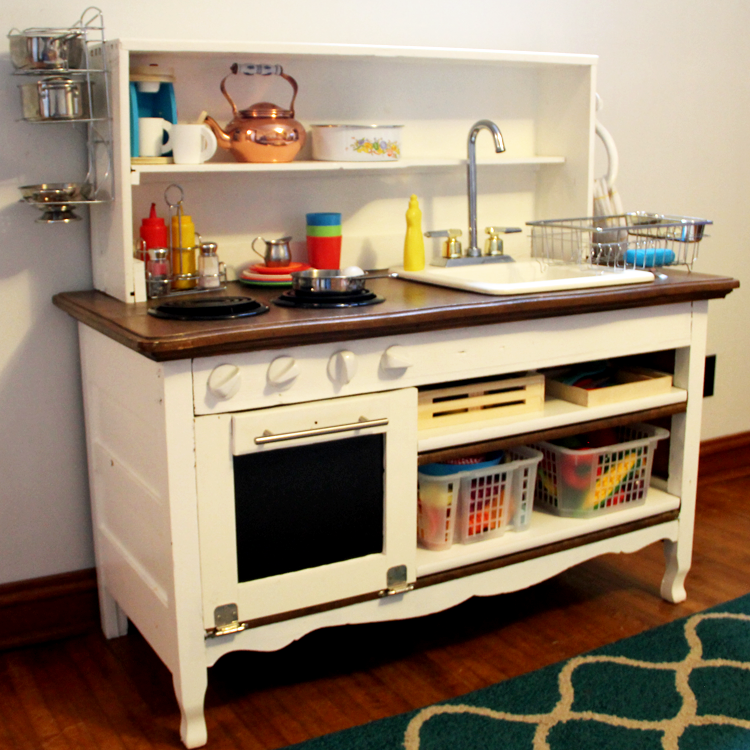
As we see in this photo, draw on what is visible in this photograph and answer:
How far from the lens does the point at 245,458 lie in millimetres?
1670

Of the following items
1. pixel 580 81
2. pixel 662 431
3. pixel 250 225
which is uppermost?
pixel 580 81

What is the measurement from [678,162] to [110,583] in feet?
6.68

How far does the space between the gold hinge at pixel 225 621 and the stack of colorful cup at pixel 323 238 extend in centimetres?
84

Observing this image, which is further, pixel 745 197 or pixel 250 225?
pixel 745 197

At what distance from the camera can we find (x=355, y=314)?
1707 mm

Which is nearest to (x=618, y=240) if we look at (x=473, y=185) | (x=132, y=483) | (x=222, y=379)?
(x=473, y=185)

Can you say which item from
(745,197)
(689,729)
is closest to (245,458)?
(689,729)

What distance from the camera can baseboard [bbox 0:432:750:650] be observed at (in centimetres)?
211

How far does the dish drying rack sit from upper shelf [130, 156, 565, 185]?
0.09m

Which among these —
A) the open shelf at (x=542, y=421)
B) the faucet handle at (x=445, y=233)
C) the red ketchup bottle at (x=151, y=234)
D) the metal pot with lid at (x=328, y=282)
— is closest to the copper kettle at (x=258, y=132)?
the red ketchup bottle at (x=151, y=234)

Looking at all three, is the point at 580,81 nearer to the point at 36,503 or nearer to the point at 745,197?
the point at 745,197

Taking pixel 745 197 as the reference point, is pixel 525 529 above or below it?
below

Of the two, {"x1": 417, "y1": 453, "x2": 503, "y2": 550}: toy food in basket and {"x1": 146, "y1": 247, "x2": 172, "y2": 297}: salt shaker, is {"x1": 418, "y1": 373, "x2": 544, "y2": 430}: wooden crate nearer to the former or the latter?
{"x1": 417, "y1": 453, "x2": 503, "y2": 550}: toy food in basket

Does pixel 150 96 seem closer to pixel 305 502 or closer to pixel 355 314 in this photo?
pixel 355 314
